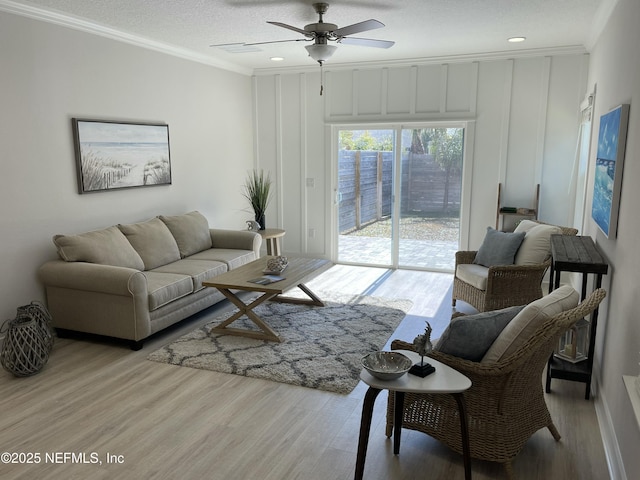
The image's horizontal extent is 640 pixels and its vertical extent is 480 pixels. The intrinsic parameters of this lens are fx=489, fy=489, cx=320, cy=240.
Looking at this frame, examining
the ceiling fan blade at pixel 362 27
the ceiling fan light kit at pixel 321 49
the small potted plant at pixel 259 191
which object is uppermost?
the ceiling fan blade at pixel 362 27

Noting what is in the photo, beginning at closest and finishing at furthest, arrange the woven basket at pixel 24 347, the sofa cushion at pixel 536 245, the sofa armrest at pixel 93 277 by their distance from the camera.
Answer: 1. the woven basket at pixel 24 347
2. the sofa armrest at pixel 93 277
3. the sofa cushion at pixel 536 245

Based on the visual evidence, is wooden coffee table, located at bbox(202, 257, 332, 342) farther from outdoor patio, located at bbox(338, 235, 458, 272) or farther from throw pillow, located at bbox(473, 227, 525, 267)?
outdoor patio, located at bbox(338, 235, 458, 272)

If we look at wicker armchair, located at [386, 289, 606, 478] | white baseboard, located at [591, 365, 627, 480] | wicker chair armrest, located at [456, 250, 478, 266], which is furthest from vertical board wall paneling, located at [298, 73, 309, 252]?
wicker armchair, located at [386, 289, 606, 478]

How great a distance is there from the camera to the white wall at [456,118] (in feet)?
18.2

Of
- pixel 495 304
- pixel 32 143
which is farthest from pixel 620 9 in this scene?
pixel 32 143

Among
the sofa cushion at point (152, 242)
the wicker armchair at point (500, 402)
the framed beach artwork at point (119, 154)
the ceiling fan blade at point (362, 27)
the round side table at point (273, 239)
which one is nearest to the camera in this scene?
the wicker armchair at point (500, 402)

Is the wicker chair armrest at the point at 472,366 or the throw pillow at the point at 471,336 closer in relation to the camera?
the wicker chair armrest at the point at 472,366

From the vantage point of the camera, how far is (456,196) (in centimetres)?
611

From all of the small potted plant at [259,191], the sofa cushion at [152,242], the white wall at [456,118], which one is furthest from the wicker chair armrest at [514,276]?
the small potted plant at [259,191]

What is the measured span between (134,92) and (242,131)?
201cm

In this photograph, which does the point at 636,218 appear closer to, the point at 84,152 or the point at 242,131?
the point at 84,152

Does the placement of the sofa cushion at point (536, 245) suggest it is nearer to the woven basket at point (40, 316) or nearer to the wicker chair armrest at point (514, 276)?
the wicker chair armrest at point (514, 276)

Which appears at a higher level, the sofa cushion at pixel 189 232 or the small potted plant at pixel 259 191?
the small potted plant at pixel 259 191

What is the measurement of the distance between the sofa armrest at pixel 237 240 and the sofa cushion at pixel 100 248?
122 cm
